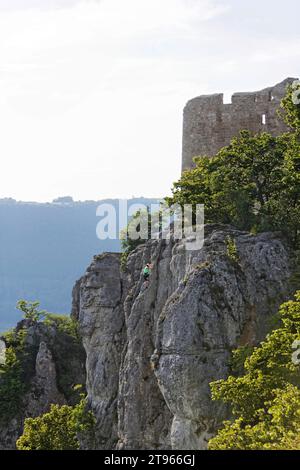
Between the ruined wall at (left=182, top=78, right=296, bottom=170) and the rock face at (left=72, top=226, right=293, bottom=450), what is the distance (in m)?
11.2

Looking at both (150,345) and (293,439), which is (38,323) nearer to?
(150,345)

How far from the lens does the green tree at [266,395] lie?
61.0 ft

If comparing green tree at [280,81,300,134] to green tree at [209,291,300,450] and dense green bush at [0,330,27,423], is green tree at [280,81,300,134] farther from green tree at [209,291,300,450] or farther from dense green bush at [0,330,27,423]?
dense green bush at [0,330,27,423]

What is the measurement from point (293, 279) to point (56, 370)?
88.1 ft

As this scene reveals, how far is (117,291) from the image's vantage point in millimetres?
40188

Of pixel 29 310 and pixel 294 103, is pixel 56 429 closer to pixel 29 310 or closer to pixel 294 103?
pixel 294 103

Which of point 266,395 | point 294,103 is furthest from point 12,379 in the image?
point 266,395

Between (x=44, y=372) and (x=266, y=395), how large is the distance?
30.6m

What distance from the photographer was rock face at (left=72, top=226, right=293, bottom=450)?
86.7ft

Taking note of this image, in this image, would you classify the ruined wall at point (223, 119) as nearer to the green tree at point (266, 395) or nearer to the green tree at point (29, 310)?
the green tree at point (29, 310)

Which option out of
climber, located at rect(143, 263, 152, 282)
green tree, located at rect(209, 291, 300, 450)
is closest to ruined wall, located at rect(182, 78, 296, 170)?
climber, located at rect(143, 263, 152, 282)

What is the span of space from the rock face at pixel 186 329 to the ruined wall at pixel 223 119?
11.2 metres

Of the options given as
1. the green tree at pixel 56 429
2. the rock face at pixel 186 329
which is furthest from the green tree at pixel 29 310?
the rock face at pixel 186 329

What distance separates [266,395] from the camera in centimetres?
2173
